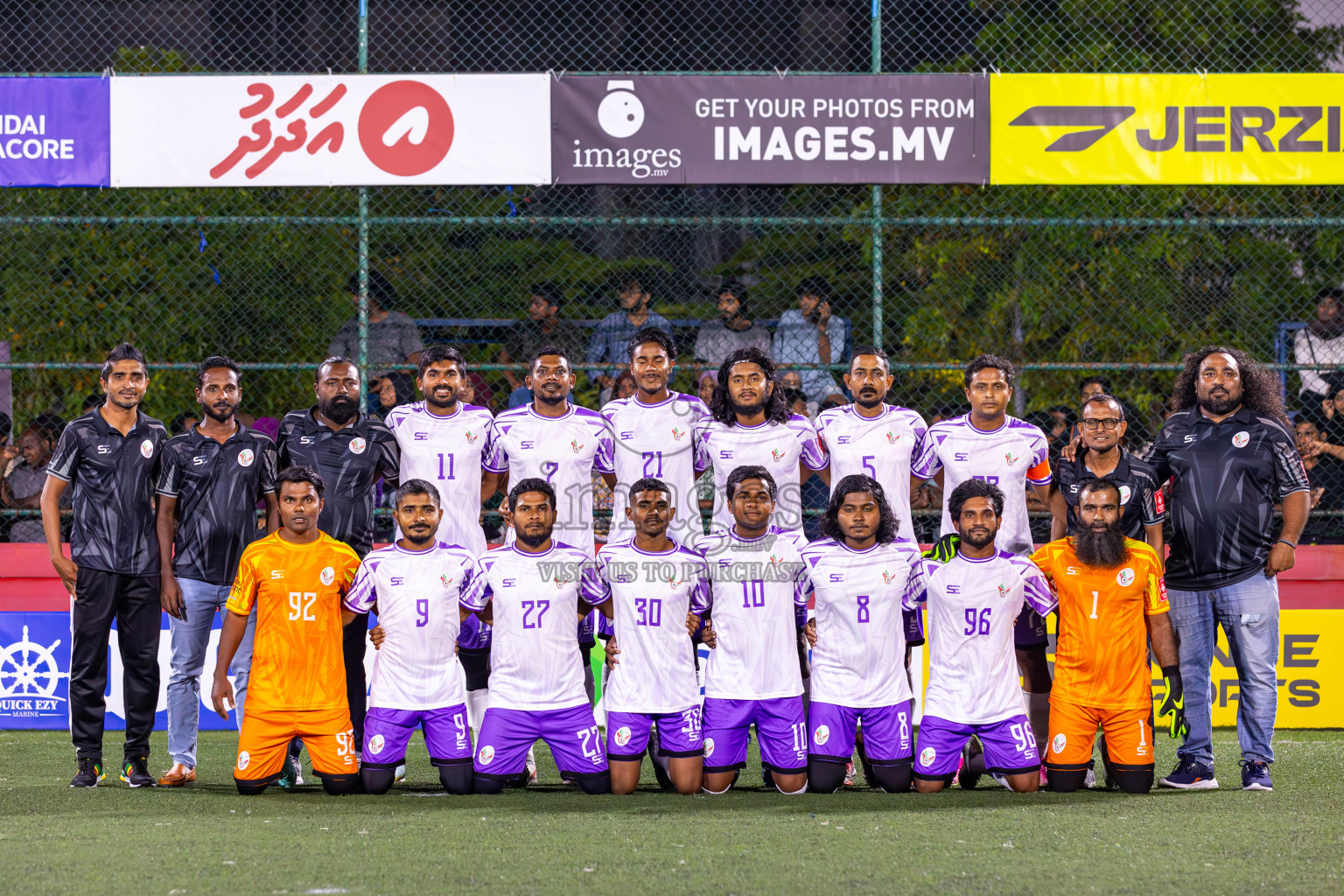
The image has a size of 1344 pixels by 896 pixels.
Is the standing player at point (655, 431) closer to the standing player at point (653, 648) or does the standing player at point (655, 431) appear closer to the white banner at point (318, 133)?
the standing player at point (653, 648)

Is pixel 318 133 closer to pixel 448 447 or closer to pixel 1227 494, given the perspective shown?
pixel 448 447

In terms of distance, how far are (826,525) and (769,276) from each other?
5.66 m

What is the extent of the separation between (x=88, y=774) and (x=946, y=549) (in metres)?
4.19

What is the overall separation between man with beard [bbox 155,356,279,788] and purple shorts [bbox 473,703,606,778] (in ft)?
4.53

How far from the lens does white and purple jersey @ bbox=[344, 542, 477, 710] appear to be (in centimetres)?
633

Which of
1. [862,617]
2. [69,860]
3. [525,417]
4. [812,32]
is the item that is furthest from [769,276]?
[69,860]

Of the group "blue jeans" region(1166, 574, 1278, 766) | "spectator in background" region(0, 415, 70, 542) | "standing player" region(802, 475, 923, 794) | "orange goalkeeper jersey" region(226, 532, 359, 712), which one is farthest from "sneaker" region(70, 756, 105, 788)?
"blue jeans" region(1166, 574, 1278, 766)

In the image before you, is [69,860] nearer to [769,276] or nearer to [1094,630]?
[1094,630]

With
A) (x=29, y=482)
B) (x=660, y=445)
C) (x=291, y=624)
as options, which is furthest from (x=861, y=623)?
(x=29, y=482)

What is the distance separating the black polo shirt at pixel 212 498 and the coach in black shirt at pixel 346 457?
0.87 ft

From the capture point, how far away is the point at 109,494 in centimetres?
657

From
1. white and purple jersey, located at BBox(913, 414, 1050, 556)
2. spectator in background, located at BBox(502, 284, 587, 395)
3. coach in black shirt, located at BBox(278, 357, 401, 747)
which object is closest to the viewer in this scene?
white and purple jersey, located at BBox(913, 414, 1050, 556)

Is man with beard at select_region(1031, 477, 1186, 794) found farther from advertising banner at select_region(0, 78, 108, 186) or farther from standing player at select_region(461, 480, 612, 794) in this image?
advertising banner at select_region(0, 78, 108, 186)

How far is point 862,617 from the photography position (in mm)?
6289
